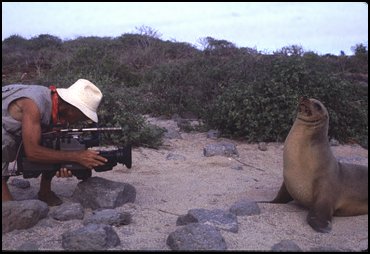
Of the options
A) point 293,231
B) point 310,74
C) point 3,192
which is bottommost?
point 293,231

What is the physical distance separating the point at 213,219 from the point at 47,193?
1.61 m

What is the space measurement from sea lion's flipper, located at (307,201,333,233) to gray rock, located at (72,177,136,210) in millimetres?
1693

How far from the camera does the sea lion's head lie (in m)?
4.86

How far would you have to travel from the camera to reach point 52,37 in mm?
25953

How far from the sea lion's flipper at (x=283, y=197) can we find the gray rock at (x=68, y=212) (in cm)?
192

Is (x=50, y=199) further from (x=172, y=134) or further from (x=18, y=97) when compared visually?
(x=172, y=134)

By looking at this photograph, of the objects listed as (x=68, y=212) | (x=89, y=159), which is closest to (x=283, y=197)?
(x=89, y=159)

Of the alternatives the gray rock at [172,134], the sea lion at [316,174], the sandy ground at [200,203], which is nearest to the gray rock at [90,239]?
the sandy ground at [200,203]

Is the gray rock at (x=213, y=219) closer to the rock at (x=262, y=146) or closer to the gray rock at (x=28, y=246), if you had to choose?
the gray rock at (x=28, y=246)

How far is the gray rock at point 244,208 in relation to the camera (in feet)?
15.6

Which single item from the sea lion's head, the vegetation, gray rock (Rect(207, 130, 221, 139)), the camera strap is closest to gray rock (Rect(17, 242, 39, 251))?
the camera strap

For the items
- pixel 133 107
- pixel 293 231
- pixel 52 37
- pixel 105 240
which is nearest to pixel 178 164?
pixel 133 107

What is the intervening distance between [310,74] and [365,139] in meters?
1.47

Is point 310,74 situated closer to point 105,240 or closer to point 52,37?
point 105,240
